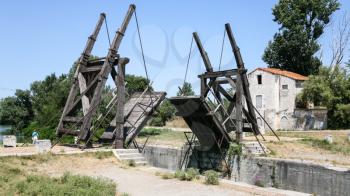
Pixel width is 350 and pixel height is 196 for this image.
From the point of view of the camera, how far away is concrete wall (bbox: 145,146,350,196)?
45.5 feet

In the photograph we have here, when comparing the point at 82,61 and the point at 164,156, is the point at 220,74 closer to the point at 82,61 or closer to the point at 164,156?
the point at 164,156

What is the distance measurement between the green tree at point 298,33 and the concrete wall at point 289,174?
29.6 m

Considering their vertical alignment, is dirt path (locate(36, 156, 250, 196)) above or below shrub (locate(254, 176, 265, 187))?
above

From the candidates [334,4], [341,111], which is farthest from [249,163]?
[334,4]

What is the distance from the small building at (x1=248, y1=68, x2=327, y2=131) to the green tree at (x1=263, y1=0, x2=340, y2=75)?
4.85m

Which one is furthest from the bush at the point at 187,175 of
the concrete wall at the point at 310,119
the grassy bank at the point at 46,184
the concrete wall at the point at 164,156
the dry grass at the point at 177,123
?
the dry grass at the point at 177,123

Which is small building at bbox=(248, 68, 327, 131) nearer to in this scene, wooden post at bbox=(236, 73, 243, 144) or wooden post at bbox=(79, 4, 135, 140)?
wooden post at bbox=(236, 73, 243, 144)

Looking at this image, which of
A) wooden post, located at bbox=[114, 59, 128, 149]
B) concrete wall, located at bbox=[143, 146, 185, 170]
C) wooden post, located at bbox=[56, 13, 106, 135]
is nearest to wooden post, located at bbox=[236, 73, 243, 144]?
concrete wall, located at bbox=[143, 146, 185, 170]

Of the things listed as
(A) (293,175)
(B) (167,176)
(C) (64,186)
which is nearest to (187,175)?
(B) (167,176)

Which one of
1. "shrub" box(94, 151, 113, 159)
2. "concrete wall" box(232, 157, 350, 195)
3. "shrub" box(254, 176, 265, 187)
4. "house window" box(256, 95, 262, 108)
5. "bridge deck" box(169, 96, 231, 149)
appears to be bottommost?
"shrub" box(254, 176, 265, 187)

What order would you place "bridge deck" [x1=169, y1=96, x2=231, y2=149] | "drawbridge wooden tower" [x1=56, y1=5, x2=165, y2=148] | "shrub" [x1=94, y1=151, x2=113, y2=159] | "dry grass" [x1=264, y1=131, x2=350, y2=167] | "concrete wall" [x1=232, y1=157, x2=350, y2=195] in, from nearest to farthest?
1. "concrete wall" [x1=232, y1=157, x2=350, y2=195]
2. "shrub" [x1=94, y1=151, x2=113, y2=159]
3. "drawbridge wooden tower" [x1=56, y1=5, x2=165, y2=148]
4. "bridge deck" [x1=169, y1=96, x2=231, y2=149]
5. "dry grass" [x1=264, y1=131, x2=350, y2=167]

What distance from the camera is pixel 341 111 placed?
3884cm

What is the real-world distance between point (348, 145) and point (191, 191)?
17.3m

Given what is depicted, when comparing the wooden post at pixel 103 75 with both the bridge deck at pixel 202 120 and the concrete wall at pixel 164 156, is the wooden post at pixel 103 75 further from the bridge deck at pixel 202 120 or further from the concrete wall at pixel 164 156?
the concrete wall at pixel 164 156
